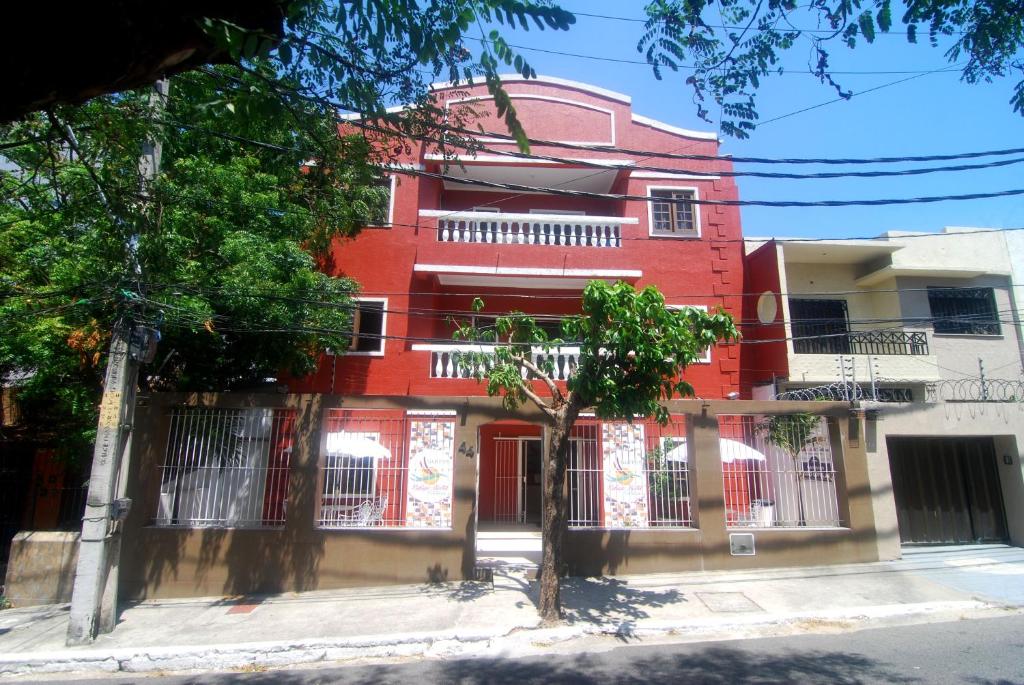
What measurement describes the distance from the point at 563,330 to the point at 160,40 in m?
5.03

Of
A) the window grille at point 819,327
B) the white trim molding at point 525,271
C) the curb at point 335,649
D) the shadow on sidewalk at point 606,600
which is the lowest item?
the curb at point 335,649

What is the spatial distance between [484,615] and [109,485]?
4.65m

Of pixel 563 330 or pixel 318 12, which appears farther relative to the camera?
pixel 563 330

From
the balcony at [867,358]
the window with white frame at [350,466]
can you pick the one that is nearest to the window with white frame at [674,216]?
the balcony at [867,358]

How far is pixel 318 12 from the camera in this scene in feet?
13.4

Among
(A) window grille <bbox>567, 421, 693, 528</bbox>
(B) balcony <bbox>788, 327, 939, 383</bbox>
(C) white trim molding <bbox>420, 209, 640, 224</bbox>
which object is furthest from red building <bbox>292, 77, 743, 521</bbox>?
(A) window grille <bbox>567, 421, 693, 528</bbox>

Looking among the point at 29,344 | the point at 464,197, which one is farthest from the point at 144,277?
the point at 464,197

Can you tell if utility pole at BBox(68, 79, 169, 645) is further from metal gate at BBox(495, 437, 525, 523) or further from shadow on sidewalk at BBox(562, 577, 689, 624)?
metal gate at BBox(495, 437, 525, 523)

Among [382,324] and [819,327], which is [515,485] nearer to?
[382,324]

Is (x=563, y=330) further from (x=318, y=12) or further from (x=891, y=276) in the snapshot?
(x=891, y=276)

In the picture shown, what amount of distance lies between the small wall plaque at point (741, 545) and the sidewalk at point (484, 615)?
322 mm

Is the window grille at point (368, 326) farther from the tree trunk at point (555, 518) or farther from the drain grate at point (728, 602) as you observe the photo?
the drain grate at point (728, 602)

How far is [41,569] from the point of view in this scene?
8.08m

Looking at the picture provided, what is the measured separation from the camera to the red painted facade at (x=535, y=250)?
11.6 m
